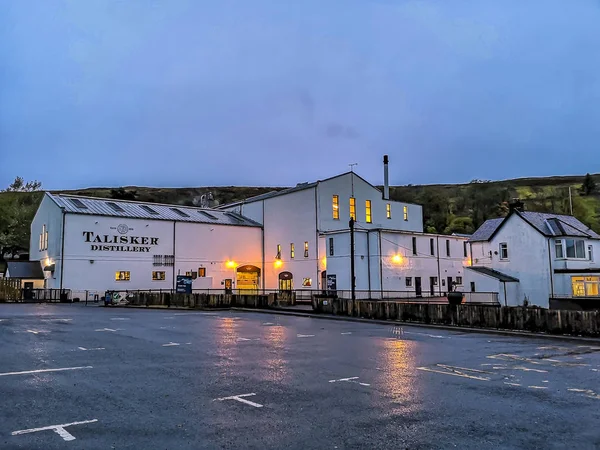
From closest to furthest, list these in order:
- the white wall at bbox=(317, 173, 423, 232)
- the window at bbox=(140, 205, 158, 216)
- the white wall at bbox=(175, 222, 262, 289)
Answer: the white wall at bbox=(317, 173, 423, 232), the white wall at bbox=(175, 222, 262, 289), the window at bbox=(140, 205, 158, 216)

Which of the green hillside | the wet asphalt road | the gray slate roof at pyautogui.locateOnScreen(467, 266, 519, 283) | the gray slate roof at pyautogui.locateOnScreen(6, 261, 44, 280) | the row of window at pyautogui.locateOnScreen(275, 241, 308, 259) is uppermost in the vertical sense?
the green hillside

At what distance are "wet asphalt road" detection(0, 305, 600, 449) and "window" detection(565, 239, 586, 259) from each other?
24791 mm

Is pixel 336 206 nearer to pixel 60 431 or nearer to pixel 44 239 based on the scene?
pixel 44 239

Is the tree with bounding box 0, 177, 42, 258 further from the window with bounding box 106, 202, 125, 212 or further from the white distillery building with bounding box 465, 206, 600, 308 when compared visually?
the white distillery building with bounding box 465, 206, 600, 308

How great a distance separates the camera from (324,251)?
4694 centimetres

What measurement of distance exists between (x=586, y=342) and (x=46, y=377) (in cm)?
1663

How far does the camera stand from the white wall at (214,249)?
51.1 m

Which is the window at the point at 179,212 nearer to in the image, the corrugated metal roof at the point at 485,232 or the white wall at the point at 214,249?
the white wall at the point at 214,249

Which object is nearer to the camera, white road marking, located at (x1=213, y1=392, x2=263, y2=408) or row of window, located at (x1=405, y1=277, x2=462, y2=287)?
white road marking, located at (x1=213, y1=392, x2=263, y2=408)

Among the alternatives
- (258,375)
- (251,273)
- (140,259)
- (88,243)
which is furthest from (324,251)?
(258,375)

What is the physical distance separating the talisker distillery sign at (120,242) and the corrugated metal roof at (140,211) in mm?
1960

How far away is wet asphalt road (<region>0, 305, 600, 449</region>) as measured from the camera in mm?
5949

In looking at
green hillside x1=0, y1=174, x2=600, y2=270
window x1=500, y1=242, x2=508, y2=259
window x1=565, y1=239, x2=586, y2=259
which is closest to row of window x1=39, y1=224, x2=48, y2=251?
green hillside x1=0, y1=174, x2=600, y2=270

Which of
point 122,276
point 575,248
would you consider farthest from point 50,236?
point 575,248
